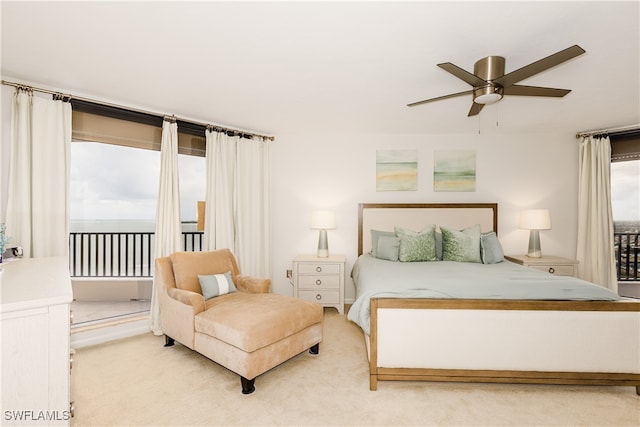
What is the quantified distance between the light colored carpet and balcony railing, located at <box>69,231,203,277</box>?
280 cm

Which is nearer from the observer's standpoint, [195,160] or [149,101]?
[149,101]

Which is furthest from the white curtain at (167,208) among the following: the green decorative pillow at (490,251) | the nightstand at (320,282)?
the green decorative pillow at (490,251)

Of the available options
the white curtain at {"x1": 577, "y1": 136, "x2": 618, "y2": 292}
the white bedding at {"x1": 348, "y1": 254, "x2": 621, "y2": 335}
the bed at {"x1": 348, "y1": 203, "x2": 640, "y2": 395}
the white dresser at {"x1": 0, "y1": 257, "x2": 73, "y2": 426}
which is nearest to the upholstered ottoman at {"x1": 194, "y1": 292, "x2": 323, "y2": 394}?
the white bedding at {"x1": 348, "y1": 254, "x2": 621, "y2": 335}

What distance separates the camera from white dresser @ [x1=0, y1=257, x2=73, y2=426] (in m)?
1.18

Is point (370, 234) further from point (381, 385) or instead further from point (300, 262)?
point (381, 385)

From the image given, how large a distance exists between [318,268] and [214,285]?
146cm

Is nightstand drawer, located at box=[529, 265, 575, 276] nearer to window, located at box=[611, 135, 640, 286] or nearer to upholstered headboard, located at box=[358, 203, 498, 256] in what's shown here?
upholstered headboard, located at box=[358, 203, 498, 256]

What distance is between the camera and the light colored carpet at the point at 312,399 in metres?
1.96

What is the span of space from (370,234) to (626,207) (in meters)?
3.85

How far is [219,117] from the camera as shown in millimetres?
3854

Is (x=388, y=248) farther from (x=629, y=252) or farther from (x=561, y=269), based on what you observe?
(x=629, y=252)

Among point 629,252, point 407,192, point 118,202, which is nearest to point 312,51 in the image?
point 407,192

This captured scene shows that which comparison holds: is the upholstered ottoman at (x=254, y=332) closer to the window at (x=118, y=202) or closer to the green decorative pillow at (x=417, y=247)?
the green decorative pillow at (x=417, y=247)

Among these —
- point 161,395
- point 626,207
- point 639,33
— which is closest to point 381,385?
point 161,395
